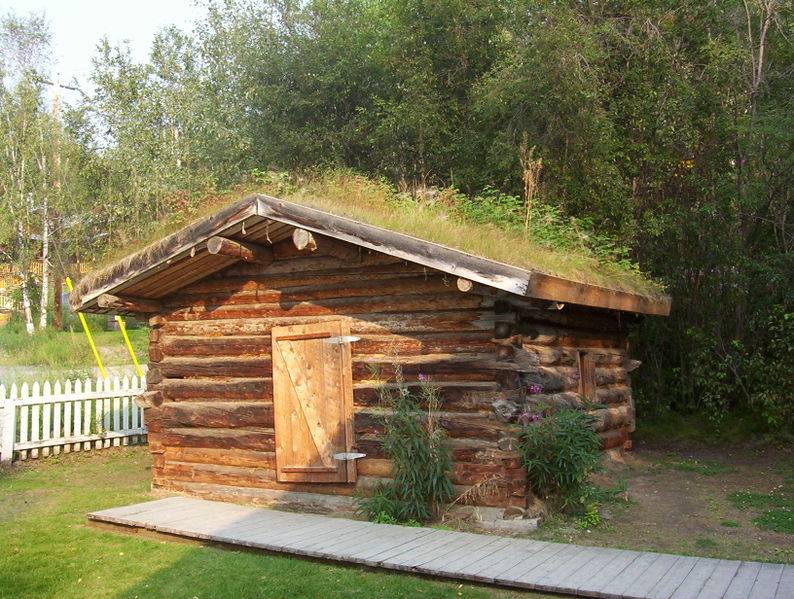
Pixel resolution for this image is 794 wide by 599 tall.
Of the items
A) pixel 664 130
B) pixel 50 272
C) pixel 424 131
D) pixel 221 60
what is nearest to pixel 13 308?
pixel 50 272

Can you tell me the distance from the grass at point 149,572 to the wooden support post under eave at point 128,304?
258cm

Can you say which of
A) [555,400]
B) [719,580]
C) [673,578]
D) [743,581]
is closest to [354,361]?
[555,400]

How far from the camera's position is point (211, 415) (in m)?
9.70

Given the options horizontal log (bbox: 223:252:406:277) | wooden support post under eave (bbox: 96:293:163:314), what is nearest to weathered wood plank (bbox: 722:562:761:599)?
horizontal log (bbox: 223:252:406:277)

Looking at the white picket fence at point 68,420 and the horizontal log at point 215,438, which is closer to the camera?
the horizontal log at point 215,438

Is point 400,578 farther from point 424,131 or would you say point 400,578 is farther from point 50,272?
point 50,272

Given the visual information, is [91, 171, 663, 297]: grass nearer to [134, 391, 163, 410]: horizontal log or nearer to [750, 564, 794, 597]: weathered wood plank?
[134, 391, 163, 410]: horizontal log

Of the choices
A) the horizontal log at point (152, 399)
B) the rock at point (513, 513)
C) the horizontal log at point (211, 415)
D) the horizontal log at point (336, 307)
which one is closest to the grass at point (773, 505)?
the rock at point (513, 513)

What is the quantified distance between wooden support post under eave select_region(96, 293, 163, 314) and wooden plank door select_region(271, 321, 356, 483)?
6.75ft

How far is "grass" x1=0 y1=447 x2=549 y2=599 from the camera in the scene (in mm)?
5887

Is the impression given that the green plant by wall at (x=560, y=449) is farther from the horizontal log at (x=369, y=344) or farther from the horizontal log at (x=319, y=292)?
the horizontal log at (x=319, y=292)

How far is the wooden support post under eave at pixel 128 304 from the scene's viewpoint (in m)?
9.64

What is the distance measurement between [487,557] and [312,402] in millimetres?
3296

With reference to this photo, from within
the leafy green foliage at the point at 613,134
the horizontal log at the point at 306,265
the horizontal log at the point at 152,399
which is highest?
the leafy green foliage at the point at 613,134
